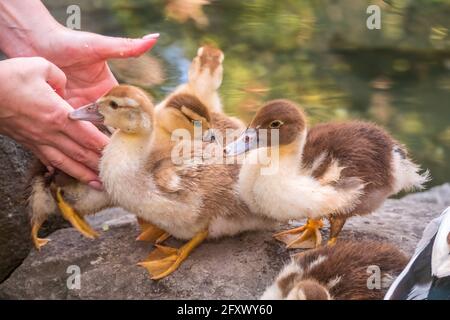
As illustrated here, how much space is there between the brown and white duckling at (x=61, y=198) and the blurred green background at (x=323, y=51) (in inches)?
41.1

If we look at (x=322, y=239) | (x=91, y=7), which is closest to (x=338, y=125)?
(x=322, y=239)

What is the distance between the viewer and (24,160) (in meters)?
1.93

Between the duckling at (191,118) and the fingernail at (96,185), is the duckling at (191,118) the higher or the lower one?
the higher one

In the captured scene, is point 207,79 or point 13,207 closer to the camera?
point 13,207

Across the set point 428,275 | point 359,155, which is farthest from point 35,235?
point 428,275

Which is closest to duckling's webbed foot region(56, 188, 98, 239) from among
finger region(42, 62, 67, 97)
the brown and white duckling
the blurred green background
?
the brown and white duckling

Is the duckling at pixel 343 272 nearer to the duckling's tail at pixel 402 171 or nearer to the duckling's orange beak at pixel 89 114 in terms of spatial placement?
the duckling's tail at pixel 402 171

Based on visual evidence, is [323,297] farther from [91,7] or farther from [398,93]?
[91,7]

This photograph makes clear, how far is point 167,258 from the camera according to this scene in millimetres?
1701

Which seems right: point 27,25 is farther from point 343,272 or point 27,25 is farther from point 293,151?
point 343,272

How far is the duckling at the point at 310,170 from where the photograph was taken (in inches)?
66.7

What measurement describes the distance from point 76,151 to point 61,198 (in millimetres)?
117

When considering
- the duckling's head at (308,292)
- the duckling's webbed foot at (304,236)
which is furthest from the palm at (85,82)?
the duckling's head at (308,292)

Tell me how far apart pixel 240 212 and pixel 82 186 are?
360 millimetres
